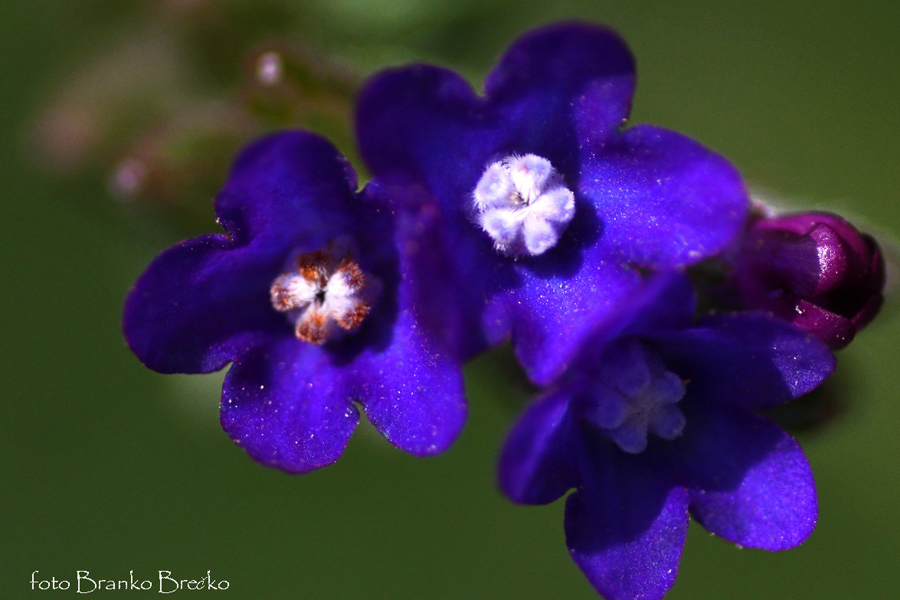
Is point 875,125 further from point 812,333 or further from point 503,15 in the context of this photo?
point 812,333

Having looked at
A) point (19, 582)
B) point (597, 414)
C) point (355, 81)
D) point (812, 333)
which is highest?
point (355, 81)

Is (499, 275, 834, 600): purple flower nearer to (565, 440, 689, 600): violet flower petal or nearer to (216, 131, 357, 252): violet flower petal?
(565, 440, 689, 600): violet flower petal

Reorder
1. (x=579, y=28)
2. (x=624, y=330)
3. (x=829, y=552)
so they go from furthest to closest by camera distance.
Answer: (x=829, y=552), (x=624, y=330), (x=579, y=28)

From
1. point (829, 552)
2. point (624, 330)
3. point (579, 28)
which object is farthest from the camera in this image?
point (829, 552)

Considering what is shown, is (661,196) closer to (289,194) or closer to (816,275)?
(816,275)

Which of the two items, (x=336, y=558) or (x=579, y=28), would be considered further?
(x=336, y=558)

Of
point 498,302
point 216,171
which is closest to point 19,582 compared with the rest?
point 216,171

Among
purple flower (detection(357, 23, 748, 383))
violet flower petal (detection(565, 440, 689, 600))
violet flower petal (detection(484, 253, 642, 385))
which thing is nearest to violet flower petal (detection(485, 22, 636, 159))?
purple flower (detection(357, 23, 748, 383))

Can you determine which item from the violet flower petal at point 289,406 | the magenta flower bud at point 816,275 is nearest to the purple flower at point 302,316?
the violet flower petal at point 289,406
